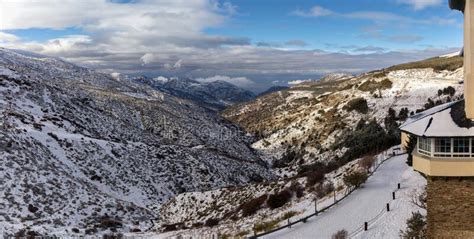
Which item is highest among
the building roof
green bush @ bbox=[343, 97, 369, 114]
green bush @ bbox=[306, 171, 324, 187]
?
the building roof

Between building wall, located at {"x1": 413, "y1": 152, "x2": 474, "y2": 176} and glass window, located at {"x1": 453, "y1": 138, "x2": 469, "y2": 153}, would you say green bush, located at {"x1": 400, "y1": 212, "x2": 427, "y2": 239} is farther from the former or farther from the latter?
glass window, located at {"x1": 453, "y1": 138, "x2": 469, "y2": 153}

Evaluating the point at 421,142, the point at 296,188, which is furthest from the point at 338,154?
the point at 421,142

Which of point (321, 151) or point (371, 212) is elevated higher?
point (371, 212)

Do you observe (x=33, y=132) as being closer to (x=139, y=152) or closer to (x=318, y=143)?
(x=139, y=152)

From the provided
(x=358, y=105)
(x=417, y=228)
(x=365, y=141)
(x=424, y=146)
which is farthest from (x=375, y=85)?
(x=424, y=146)

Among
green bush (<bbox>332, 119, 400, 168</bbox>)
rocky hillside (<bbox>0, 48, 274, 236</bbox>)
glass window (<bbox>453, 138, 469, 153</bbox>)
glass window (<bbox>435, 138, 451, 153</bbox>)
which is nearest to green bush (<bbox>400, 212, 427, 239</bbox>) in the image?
glass window (<bbox>435, 138, 451, 153</bbox>)

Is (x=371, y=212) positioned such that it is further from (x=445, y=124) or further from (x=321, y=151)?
(x=321, y=151)
